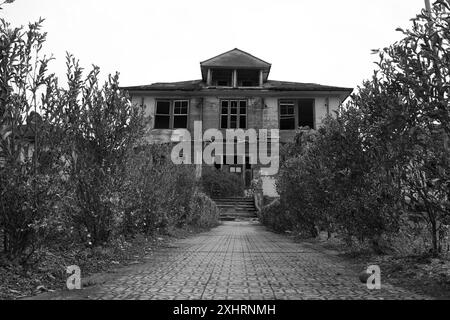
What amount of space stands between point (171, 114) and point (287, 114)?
29.6 ft

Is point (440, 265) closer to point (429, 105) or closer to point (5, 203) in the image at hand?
point (429, 105)

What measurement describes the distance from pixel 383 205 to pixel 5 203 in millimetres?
5484

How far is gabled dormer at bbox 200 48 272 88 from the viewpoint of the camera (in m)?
31.8

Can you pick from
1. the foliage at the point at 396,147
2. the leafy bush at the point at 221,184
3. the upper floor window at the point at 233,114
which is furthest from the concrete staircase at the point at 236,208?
the foliage at the point at 396,147

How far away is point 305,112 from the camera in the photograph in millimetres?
31844

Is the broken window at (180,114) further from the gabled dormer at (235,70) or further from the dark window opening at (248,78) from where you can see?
the dark window opening at (248,78)

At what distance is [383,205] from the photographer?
263 inches

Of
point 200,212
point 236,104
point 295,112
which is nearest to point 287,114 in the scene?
point 295,112

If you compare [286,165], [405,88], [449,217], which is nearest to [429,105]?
[405,88]

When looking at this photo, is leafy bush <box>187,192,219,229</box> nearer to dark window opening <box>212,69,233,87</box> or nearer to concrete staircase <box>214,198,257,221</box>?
concrete staircase <box>214,198,257,221</box>

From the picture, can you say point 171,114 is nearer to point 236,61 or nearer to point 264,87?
point 236,61

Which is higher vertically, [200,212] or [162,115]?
[162,115]

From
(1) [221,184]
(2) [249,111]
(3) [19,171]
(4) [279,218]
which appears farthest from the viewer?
(2) [249,111]

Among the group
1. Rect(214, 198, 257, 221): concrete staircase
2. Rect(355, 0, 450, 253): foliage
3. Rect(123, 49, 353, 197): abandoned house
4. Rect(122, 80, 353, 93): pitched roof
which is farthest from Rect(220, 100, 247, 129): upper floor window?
Rect(355, 0, 450, 253): foliage
